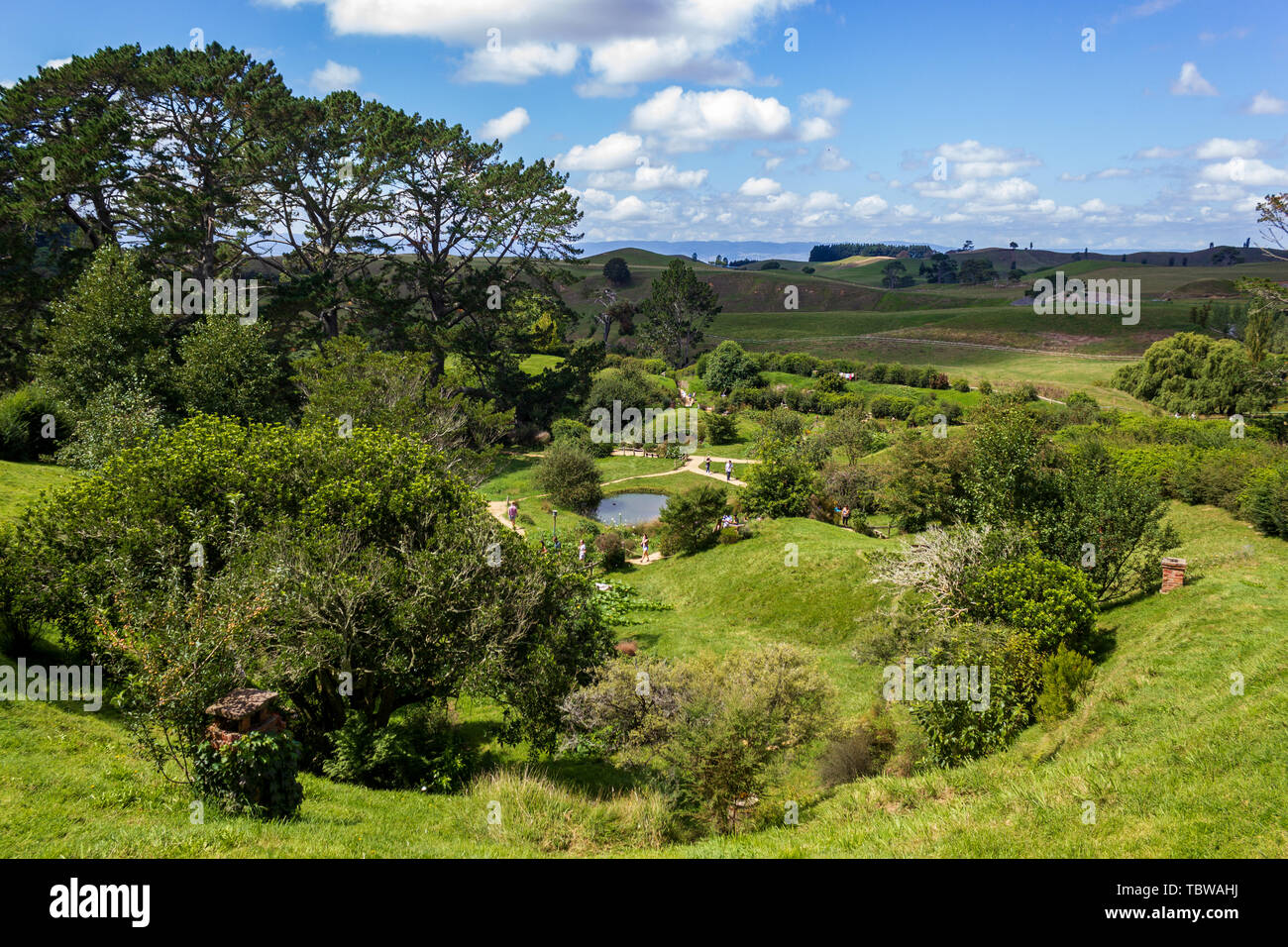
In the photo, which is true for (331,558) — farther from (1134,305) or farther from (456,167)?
(1134,305)

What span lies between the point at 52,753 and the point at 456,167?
48989 mm

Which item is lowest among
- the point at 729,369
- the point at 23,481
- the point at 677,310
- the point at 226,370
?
the point at 23,481

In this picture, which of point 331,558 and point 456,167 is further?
point 456,167

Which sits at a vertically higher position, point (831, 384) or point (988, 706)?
point (831, 384)

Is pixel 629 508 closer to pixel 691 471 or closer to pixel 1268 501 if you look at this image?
pixel 691 471

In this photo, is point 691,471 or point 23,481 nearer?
point 23,481

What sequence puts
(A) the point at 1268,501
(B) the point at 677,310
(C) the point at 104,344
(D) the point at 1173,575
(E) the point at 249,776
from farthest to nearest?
1. (B) the point at 677,310
2. (C) the point at 104,344
3. (A) the point at 1268,501
4. (D) the point at 1173,575
5. (E) the point at 249,776

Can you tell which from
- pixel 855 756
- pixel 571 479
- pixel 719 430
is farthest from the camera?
pixel 719 430

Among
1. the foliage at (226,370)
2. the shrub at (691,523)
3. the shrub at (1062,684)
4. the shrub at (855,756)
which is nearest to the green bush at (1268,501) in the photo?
the shrub at (1062,684)

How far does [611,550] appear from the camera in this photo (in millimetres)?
35469

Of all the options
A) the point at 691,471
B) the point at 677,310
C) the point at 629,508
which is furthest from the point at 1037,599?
the point at 677,310

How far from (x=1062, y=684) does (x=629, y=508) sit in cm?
3184
